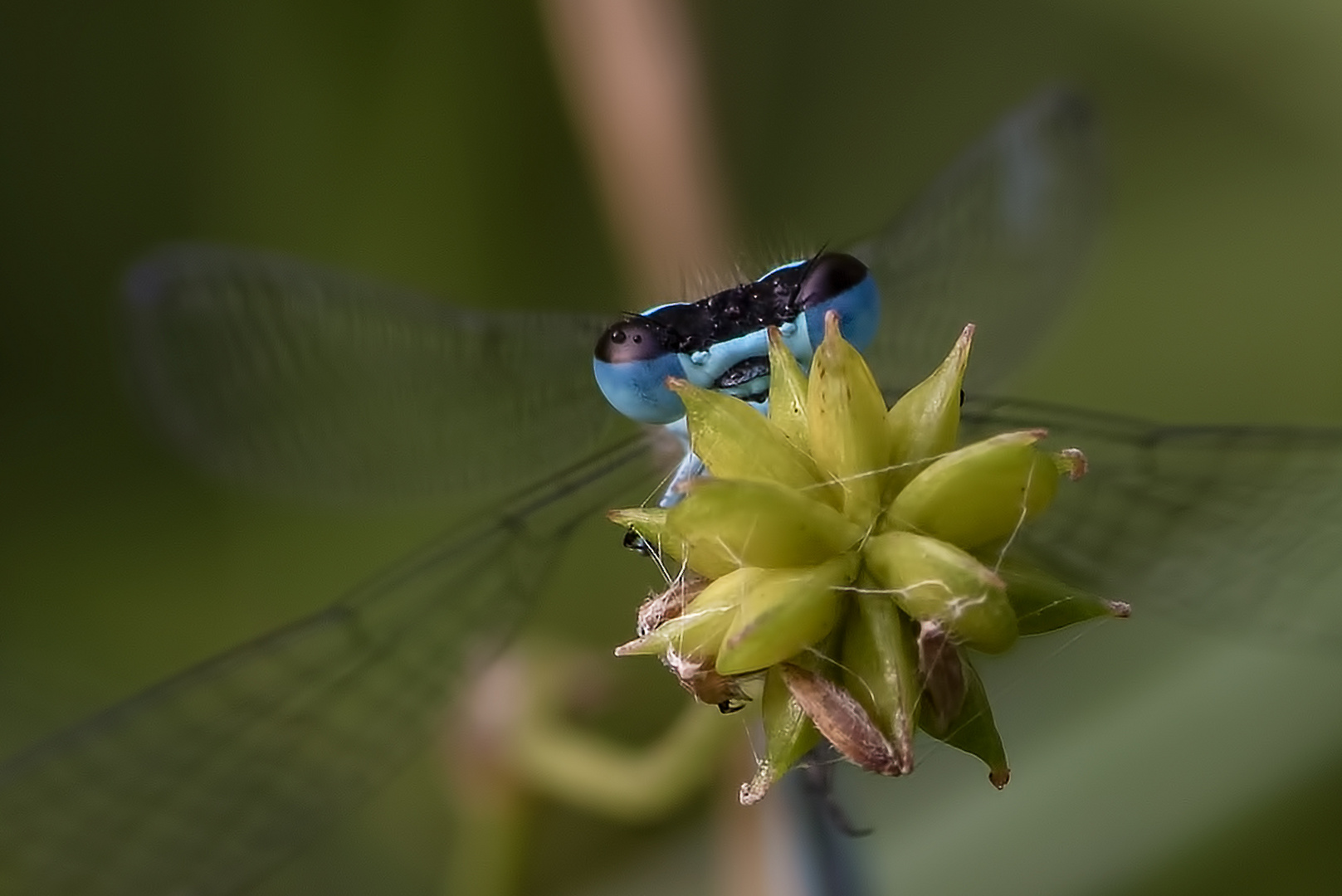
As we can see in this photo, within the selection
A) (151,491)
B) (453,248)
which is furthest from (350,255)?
(151,491)

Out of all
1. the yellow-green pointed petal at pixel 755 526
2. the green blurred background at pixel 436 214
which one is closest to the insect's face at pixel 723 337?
the yellow-green pointed petal at pixel 755 526

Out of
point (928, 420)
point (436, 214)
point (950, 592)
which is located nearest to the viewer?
point (950, 592)

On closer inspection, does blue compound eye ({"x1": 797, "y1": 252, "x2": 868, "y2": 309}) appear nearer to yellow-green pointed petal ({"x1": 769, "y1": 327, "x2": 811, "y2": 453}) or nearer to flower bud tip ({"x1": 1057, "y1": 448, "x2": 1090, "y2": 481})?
yellow-green pointed petal ({"x1": 769, "y1": 327, "x2": 811, "y2": 453})

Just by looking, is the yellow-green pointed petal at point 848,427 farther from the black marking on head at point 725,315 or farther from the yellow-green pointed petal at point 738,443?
the black marking on head at point 725,315

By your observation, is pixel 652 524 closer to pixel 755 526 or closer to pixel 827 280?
pixel 755 526

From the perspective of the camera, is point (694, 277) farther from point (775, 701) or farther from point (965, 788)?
point (965, 788)

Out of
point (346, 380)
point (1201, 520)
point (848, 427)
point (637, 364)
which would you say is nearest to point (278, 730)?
point (346, 380)

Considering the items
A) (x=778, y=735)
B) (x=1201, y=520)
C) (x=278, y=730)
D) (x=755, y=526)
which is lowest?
(x=1201, y=520)
